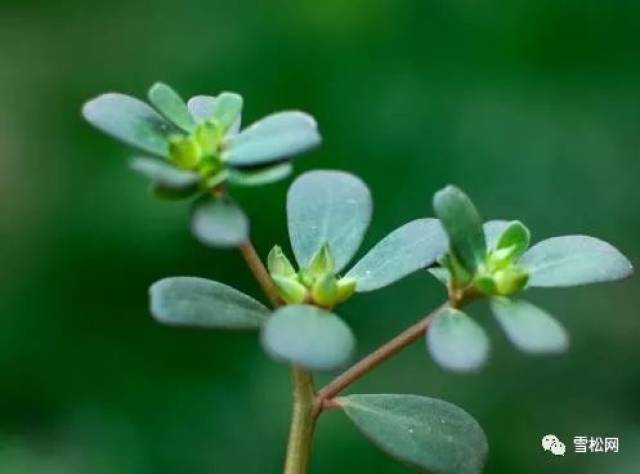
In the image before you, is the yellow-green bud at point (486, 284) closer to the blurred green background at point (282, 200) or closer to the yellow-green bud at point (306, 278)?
the yellow-green bud at point (306, 278)

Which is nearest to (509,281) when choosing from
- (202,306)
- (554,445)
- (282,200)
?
(202,306)

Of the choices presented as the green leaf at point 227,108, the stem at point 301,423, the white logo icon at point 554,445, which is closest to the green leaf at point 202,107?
the green leaf at point 227,108

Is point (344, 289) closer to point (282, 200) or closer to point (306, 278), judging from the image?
point (306, 278)

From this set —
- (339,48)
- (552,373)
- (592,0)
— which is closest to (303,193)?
(552,373)

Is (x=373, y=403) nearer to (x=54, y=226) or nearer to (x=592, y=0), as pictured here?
(x=54, y=226)

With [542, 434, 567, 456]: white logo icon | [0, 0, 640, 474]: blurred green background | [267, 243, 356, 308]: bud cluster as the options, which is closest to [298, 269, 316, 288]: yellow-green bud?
[267, 243, 356, 308]: bud cluster
